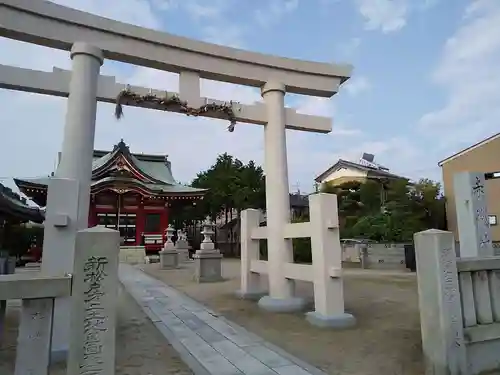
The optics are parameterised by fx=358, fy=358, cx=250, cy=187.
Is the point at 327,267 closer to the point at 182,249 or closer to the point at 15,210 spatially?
the point at 15,210

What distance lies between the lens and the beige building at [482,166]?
21.4m

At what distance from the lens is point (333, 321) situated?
19.3ft

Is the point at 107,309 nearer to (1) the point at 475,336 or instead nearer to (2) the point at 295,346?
(2) the point at 295,346

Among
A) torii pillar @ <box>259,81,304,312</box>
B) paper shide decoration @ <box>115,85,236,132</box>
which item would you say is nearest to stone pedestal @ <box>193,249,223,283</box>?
torii pillar @ <box>259,81,304,312</box>

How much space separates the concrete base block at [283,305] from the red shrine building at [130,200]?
59.3ft

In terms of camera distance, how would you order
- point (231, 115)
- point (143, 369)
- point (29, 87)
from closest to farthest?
point (143, 369) → point (29, 87) → point (231, 115)

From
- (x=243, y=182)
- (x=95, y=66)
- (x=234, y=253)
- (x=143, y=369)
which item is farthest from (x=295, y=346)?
(x=234, y=253)

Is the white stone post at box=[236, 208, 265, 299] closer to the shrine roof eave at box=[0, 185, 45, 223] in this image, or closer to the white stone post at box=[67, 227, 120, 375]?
the white stone post at box=[67, 227, 120, 375]

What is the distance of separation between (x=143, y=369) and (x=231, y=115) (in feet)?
17.1

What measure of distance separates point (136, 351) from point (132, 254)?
754 inches

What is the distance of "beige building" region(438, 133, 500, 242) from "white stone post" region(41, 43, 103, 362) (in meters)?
20.7

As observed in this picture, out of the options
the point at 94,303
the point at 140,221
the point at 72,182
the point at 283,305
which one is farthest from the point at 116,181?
the point at 94,303

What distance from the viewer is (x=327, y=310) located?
6.00m

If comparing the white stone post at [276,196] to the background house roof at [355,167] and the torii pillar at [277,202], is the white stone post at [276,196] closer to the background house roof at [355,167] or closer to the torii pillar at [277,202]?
the torii pillar at [277,202]
